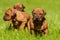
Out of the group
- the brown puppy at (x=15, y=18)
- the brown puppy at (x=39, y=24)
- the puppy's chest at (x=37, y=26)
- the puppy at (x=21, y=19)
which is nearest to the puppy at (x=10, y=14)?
the brown puppy at (x=15, y=18)

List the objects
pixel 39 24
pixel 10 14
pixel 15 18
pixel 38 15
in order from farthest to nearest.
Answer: pixel 15 18, pixel 10 14, pixel 39 24, pixel 38 15

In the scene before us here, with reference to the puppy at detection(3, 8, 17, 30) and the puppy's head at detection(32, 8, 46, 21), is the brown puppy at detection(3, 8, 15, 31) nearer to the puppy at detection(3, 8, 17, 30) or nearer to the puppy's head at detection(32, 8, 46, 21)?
the puppy at detection(3, 8, 17, 30)

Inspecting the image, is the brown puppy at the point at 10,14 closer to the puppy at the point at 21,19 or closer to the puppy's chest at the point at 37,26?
the puppy at the point at 21,19

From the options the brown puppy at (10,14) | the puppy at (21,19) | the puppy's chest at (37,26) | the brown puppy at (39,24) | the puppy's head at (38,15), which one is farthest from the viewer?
the puppy at (21,19)

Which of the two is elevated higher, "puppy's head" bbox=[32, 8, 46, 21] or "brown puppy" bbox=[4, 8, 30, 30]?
"puppy's head" bbox=[32, 8, 46, 21]

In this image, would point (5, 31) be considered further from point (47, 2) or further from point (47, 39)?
point (47, 2)

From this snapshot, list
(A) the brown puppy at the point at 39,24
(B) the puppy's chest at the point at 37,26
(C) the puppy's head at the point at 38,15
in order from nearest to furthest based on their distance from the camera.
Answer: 1. (C) the puppy's head at the point at 38,15
2. (A) the brown puppy at the point at 39,24
3. (B) the puppy's chest at the point at 37,26

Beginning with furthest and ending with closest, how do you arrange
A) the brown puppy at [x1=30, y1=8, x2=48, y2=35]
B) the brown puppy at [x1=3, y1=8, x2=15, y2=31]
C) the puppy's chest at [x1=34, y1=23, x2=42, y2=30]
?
the brown puppy at [x1=3, y1=8, x2=15, y2=31]
the puppy's chest at [x1=34, y1=23, x2=42, y2=30]
the brown puppy at [x1=30, y1=8, x2=48, y2=35]

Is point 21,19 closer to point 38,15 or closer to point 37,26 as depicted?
point 37,26

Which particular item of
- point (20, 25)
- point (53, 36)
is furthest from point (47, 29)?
point (20, 25)

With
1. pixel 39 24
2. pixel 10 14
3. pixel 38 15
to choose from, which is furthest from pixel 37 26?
pixel 10 14

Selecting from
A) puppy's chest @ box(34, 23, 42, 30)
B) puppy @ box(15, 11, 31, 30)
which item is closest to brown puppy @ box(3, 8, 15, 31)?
puppy @ box(15, 11, 31, 30)

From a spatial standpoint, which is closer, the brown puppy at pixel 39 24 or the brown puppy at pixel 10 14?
the brown puppy at pixel 39 24

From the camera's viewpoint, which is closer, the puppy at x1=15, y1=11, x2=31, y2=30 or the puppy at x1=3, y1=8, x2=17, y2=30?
the puppy at x1=3, y1=8, x2=17, y2=30
